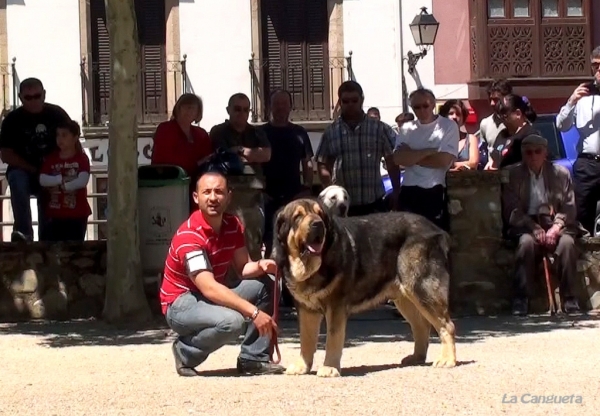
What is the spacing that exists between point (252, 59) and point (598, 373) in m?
16.9

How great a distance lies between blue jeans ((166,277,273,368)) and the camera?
7.99 meters

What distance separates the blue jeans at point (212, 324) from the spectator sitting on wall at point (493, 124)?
16.3ft

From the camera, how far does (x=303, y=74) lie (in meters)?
24.6

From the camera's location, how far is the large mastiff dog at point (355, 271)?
316 inches

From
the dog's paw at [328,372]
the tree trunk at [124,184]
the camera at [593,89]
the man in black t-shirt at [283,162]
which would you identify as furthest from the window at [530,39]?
the dog's paw at [328,372]

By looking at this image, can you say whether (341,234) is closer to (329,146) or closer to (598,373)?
(598,373)

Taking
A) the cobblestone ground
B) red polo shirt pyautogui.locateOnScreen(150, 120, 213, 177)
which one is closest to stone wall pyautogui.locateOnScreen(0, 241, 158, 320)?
the cobblestone ground

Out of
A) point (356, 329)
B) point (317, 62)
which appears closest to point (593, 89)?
point (356, 329)

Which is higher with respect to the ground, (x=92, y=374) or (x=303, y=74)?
(x=303, y=74)

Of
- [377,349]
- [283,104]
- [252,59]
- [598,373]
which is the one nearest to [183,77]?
[252,59]

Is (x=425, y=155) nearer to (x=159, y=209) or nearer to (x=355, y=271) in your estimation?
(x=159, y=209)

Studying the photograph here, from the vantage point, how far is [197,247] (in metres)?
7.98

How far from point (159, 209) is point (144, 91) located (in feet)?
43.7

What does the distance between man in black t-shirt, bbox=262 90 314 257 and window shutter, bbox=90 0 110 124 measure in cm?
1280
